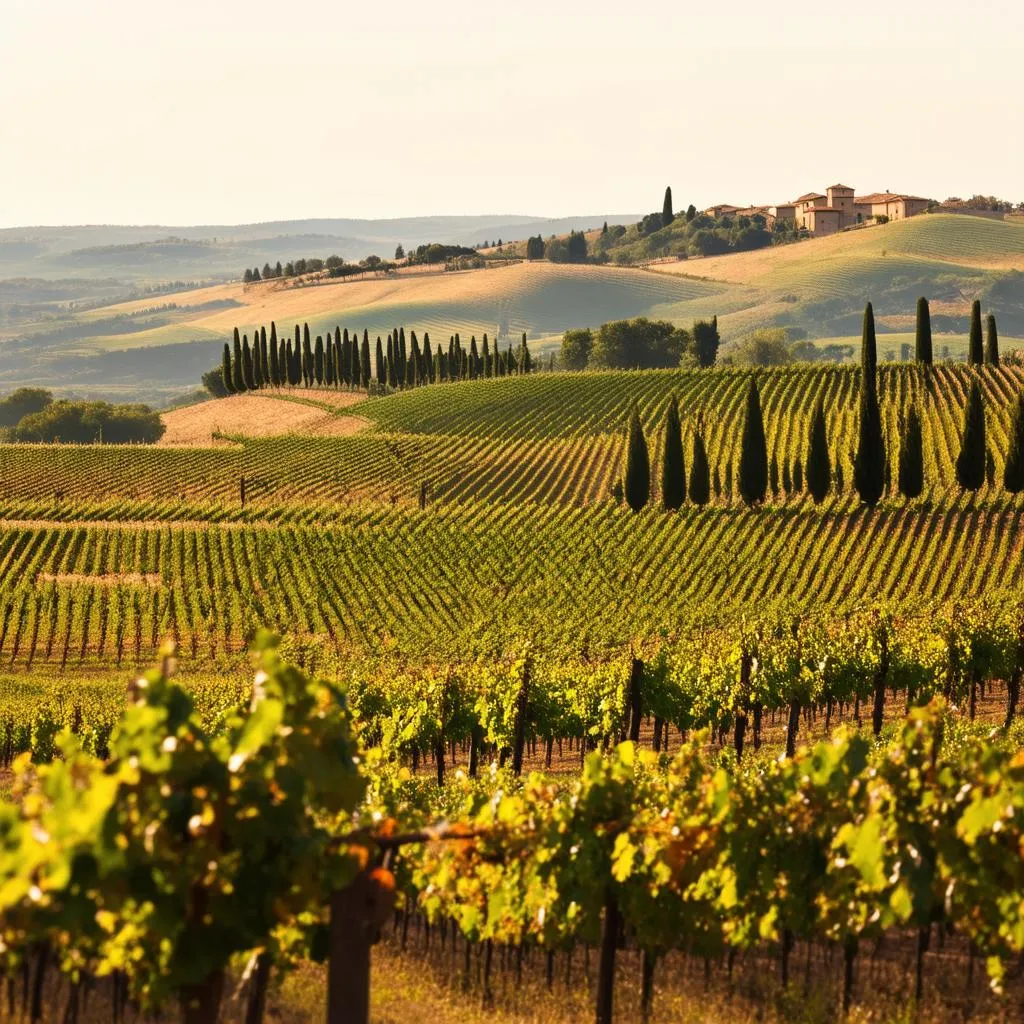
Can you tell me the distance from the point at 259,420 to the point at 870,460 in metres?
69.7

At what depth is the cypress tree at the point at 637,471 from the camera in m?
83.9

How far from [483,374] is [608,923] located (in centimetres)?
13607

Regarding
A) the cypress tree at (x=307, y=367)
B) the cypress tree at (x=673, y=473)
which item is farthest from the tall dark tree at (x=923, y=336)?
the cypress tree at (x=307, y=367)

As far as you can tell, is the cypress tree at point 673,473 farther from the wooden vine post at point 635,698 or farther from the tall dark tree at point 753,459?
the wooden vine post at point 635,698

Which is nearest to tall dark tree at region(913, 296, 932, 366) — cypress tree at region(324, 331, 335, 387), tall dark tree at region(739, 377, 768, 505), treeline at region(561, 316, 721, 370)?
tall dark tree at region(739, 377, 768, 505)

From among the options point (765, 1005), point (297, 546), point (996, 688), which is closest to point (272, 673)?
point (765, 1005)

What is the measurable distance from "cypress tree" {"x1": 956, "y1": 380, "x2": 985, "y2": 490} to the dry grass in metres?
54.9

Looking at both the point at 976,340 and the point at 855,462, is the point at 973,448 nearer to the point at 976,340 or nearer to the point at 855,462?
the point at 855,462

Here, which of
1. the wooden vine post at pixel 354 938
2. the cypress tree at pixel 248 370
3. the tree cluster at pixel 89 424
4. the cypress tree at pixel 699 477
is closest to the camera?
the wooden vine post at pixel 354 938

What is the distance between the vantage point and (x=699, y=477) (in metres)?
84.0

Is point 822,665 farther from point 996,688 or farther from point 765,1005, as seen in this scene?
point 765,1005

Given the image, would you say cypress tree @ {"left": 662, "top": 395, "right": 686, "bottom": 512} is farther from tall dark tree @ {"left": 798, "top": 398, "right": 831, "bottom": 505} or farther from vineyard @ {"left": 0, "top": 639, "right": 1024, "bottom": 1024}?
vineyard @ {"left": 0, "top": 639, "right": 1024, "bottom": 1024}

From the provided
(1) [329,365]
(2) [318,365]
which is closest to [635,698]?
(1) [329,365]

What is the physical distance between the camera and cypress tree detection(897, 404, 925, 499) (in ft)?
254
